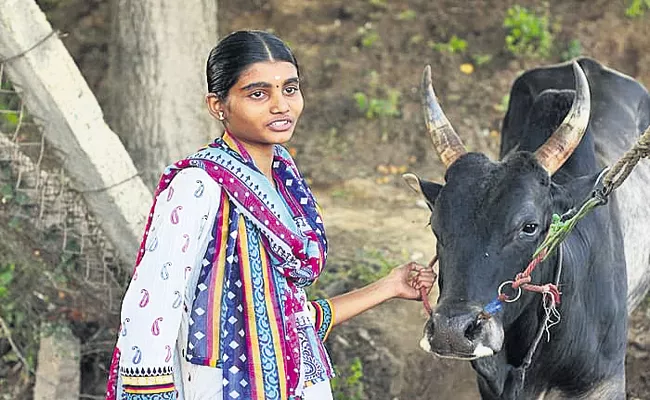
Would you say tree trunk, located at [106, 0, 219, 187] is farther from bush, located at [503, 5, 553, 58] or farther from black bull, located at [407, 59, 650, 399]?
bush, located at [503, 5, 553, 58]

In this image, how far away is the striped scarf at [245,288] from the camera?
2.62m

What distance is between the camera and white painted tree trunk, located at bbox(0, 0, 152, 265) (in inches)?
180

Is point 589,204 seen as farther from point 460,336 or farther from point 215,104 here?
point 215,104

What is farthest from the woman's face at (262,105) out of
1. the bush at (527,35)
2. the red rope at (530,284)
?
the bush at (527,35)

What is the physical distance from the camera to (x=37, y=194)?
16.3 ft

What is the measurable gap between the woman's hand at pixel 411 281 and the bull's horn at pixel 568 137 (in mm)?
731

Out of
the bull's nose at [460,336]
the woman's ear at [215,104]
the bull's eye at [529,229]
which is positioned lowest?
the bull's nose at [460,336]

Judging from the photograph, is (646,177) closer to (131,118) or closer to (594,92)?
(594,92)

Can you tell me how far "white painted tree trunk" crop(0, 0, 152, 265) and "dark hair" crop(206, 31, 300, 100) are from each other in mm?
2065

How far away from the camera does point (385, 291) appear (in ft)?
10.6

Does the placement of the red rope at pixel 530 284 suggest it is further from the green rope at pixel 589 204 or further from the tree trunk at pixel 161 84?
the tree trunk at pixel 161 84

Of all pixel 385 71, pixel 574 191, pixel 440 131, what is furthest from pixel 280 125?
pixel 385 71

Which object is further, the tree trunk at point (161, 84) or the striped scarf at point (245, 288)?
the tree trunk at point (161, 84)

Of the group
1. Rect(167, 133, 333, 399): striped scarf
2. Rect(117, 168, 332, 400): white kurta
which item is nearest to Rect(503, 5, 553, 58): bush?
Rect(167, 133, 333, 399): striped scarf
